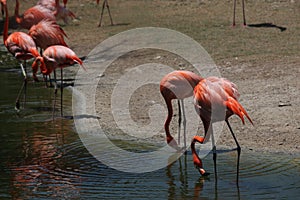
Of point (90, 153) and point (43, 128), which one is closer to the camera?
point (90, 153)

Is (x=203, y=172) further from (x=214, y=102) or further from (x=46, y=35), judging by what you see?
(x=46, y=35)

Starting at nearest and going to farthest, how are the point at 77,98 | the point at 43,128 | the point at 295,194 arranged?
the point at 295,194 < the point at 43,128 < the point at 77,98

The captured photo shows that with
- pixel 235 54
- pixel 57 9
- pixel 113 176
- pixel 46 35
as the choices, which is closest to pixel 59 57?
pixel 46 35

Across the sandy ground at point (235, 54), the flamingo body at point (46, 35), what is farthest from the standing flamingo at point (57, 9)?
the flamingo body at point (46, 35)

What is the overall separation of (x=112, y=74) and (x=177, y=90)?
13.2 feet

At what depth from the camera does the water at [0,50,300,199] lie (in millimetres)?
5023

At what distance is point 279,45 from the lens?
10391 millimetres

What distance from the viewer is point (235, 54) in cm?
998

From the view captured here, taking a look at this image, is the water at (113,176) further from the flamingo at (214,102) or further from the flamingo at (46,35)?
the flamingo at (46,35)

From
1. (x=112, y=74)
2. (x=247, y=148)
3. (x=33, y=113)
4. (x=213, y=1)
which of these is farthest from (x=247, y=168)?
(x=213, y=1)

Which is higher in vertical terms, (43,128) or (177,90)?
(177,90)

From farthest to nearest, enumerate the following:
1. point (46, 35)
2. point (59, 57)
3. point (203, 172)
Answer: point (46, 35)
point (59, 57)
point (203, 172)

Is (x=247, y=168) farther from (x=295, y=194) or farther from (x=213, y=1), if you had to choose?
(x=213, y=1)

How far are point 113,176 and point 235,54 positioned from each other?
492 cm
